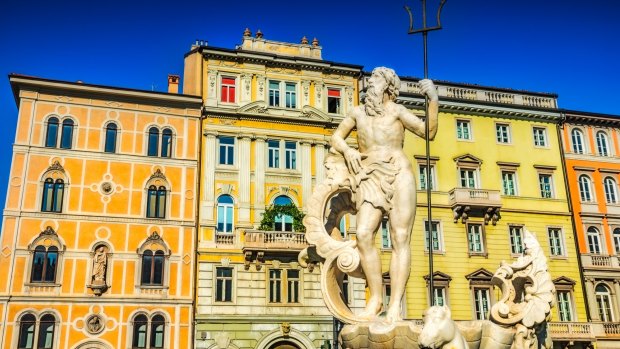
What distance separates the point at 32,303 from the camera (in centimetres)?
2666

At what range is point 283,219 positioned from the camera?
30.6 meters

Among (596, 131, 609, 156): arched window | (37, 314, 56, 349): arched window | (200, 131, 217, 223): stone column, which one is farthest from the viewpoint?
(596, 131, 609, 156): arched window

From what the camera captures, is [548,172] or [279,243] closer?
[279,243]

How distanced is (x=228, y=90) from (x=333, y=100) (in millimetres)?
5668

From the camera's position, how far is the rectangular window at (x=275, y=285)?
2958cm

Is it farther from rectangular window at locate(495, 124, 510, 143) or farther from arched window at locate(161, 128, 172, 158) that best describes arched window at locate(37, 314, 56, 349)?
rectangular window at locate(495, 124, 510, 143)

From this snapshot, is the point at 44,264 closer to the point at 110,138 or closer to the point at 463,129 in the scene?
the point at 110,138

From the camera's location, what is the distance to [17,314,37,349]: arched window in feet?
86.3

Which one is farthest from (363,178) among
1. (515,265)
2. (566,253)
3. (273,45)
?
(566,253)

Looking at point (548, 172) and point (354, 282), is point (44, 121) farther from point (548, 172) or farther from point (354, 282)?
point (548, 172)

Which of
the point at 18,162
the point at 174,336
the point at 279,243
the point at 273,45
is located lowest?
the point at 174,336

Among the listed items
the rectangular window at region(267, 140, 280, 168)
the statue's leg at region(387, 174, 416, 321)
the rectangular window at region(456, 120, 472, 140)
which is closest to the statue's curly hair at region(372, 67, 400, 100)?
the statue's leg at region(387, 174, 416, 321)

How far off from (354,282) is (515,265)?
22.8 metres

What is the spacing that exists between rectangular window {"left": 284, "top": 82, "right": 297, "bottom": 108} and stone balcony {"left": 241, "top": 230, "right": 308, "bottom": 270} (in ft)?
23.5
